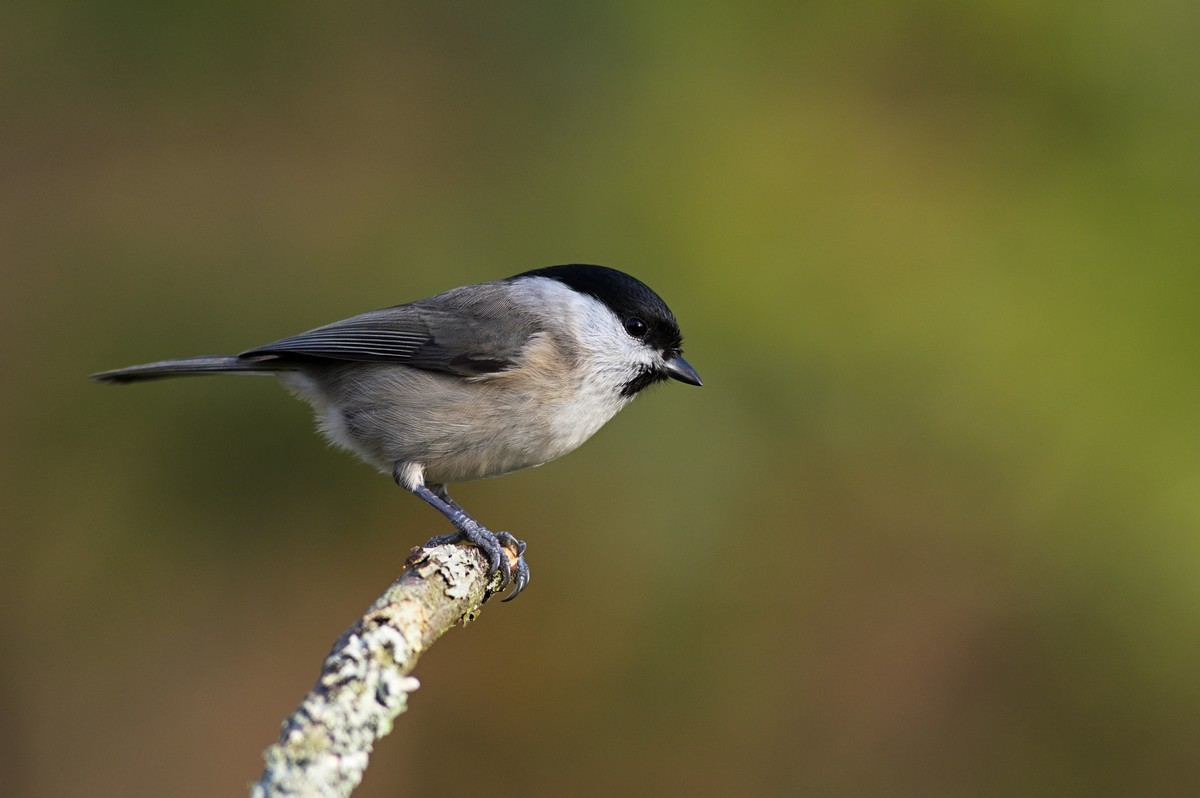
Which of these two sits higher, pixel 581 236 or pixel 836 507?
pixel 581 236

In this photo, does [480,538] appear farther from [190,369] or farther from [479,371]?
[190,369]

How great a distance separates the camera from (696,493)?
13.0ft

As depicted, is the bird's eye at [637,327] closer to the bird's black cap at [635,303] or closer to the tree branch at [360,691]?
the bird's black cap at [635,303]

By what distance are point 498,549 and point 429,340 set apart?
2.82ft

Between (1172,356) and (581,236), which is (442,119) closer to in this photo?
(581,236)

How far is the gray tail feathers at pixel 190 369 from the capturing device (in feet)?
10.9

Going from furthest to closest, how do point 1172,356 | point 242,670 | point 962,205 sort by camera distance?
1. point 962,205
2. point 1172,356
3. point 242,670

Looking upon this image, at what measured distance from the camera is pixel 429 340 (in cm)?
331

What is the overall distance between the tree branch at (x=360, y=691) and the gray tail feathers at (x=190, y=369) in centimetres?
164

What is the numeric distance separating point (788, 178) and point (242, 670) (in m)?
2.96

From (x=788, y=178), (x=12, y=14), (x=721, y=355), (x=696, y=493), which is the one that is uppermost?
(x=788, y=178)

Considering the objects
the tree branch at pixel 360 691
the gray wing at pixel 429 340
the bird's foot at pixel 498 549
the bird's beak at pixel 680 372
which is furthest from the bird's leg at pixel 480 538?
the bird's beak at pixel 680 372

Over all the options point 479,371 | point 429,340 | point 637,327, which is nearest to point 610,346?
point 637,327

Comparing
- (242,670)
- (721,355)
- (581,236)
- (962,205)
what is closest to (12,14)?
(581,236)
